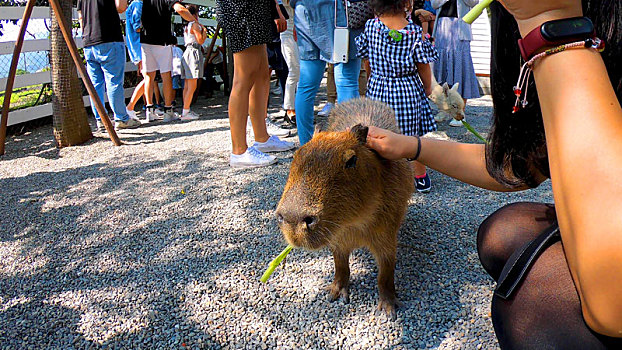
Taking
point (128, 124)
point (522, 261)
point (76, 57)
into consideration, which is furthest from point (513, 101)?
point (128, 124)

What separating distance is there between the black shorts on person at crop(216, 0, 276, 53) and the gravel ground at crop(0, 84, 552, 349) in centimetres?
114

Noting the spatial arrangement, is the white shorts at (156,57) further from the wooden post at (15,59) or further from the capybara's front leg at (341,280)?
the capybara's front leg at (341,280)

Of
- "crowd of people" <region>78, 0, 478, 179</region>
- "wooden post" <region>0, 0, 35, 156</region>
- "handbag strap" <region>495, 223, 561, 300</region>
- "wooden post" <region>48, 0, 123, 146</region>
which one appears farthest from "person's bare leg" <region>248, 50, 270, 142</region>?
"handbag strap" <region>495, 223, 561, 300</region>

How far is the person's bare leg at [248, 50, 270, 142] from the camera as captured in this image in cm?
399

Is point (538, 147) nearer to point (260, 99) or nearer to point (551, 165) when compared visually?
point (551, 165)

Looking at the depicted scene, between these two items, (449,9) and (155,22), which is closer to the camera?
(449,9)

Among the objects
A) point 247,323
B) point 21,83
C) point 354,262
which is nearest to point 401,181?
point 354,262

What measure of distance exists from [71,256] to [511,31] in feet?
8.73

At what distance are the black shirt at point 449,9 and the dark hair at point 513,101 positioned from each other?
14.7 ft

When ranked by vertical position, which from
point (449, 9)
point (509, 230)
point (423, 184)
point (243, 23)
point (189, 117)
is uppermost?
point (449, 9)

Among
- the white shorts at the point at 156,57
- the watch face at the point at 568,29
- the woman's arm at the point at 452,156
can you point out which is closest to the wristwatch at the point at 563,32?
the watch face at the point at 568,29

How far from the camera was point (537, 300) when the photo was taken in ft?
4.07

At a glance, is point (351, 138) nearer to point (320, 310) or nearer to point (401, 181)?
point (401, 181)

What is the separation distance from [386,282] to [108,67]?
15.7ft
